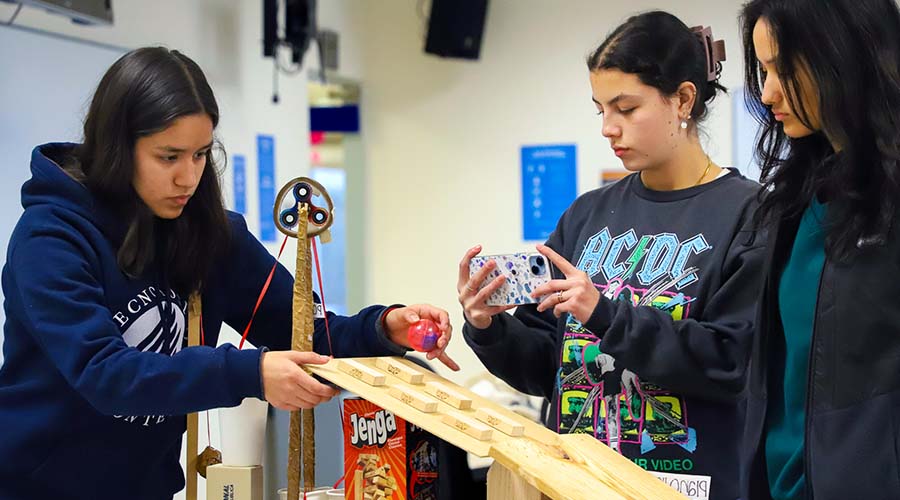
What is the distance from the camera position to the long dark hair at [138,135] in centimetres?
152

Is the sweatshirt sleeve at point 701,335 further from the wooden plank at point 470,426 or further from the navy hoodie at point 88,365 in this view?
the navy hoodie at point 88,365

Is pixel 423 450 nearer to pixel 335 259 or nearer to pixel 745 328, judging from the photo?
Answer: pixel 745 328

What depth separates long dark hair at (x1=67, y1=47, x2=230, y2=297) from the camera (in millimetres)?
1521

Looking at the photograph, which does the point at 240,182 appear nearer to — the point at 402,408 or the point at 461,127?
the point at 461,127

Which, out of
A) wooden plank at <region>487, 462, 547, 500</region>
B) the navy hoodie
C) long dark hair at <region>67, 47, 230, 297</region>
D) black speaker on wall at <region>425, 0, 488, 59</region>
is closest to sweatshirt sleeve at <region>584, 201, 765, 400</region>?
wooden plank at <region>487, 462, 547, 500</region>

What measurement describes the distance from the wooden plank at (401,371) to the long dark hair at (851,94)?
620 millimetres

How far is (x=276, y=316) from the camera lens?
1794 millimetres

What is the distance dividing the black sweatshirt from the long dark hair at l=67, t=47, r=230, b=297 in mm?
556

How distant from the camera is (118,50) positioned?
386cm

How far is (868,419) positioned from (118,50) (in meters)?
3.32

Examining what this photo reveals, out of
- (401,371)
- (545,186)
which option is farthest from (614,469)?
(545,186)

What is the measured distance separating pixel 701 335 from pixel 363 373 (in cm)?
55

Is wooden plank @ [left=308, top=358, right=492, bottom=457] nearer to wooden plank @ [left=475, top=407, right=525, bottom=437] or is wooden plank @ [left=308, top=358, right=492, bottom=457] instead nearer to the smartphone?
wooden plank @ [left=475, top=407, right=525, bottom=437]

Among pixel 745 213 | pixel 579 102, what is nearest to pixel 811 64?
pixel 745 213
